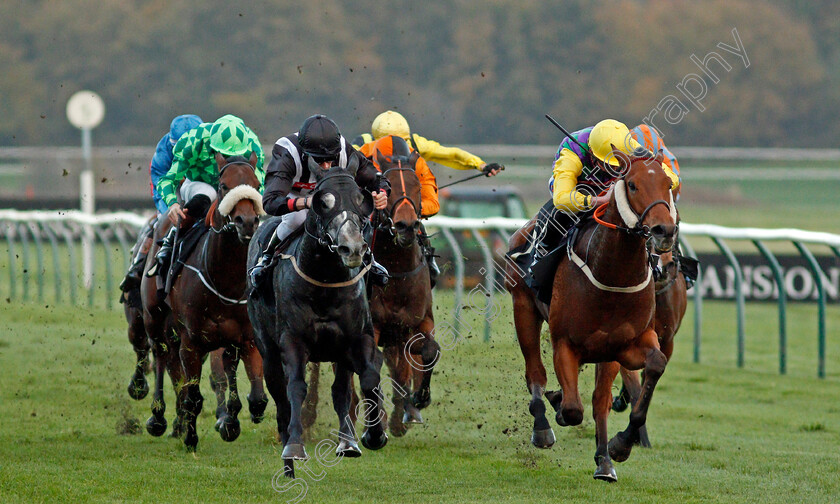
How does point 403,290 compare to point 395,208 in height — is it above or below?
below

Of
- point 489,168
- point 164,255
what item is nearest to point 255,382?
point 164,255

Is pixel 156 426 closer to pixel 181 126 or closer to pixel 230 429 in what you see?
pixel 230 429

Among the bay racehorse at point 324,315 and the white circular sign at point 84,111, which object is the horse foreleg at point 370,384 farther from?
the white circular sign at point 84,111

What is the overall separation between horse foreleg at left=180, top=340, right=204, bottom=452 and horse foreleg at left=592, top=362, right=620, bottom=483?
2135 mm

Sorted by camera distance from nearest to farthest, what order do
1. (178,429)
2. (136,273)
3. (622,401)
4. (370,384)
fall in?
1. (370,384)
2. (178,429)
3. (622,401)
4. (136,273)

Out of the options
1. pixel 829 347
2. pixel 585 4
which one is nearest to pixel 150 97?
pixel 585 4

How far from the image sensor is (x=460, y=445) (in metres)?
7.25

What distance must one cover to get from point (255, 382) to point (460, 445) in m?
1.27

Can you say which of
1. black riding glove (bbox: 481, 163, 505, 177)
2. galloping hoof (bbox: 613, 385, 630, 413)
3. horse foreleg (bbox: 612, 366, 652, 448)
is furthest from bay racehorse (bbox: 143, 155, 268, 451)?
galloping hoof (bbox: 613, 385, 630, 413)

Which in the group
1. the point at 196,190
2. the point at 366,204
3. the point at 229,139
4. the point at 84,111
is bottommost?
the point at 366,204

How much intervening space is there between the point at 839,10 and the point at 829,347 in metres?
28.7

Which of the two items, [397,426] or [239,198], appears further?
[397,426]

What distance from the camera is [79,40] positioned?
37.4 meters

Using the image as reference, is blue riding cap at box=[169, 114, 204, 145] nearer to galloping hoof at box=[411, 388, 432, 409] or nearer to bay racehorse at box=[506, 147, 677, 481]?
galloping hoof at box=[411, 388, 432, 409]
